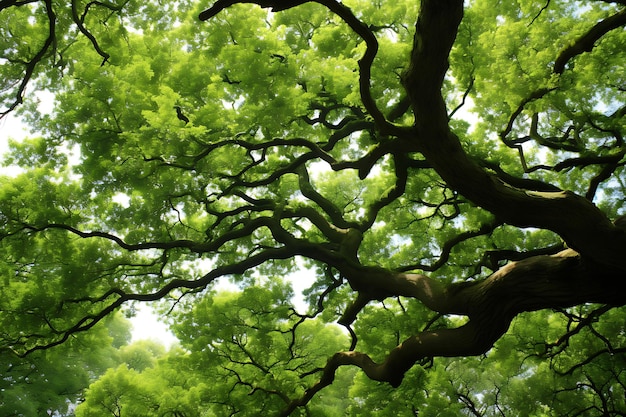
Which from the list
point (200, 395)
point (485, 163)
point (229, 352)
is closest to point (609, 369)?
point (485, 163)

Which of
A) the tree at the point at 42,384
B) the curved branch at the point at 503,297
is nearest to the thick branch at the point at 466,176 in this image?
the curved branch at the point at 503,297

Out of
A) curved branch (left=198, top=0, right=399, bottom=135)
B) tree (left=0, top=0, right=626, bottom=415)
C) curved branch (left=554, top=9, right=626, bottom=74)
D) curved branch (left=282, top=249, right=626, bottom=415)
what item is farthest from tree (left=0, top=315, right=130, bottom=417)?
curved branch (left=554, top=9, right=626, bottom=74)

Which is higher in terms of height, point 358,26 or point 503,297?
point 358,26

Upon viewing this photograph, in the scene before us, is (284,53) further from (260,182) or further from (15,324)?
(15,324)

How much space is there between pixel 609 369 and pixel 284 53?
9852 mm

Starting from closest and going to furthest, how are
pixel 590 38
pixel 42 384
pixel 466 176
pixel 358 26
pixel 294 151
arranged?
pixel 358 26 < pixel 466 176 < pixel 590 38 < pixel 294 151 < pixel 42 384

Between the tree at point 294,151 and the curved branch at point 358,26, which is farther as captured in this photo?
the tree at point 294,151

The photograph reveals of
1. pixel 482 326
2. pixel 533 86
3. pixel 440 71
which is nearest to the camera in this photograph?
pixel 440 71

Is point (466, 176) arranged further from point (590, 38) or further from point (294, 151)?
point (294, 151)

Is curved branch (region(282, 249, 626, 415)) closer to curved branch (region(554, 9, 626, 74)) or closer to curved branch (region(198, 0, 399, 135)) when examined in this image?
curved branch (region(198, 0, 399, 135))

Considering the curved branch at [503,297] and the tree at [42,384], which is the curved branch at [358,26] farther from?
the tree at [42,384]

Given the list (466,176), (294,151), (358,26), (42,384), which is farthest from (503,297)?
(42,384)

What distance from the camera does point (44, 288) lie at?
25.6 feet

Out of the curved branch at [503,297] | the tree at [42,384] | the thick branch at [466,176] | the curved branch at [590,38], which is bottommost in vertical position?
the curved branch at [503,297]
